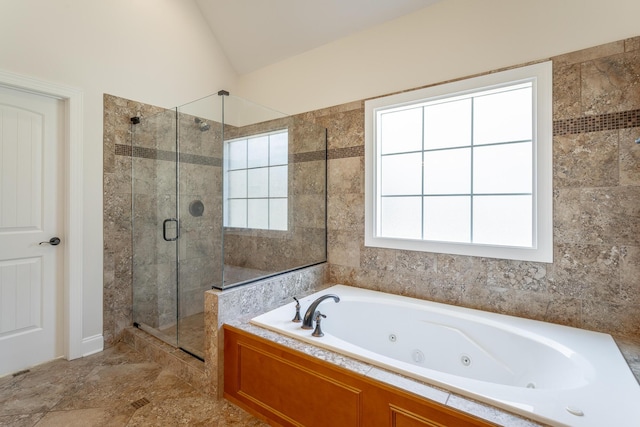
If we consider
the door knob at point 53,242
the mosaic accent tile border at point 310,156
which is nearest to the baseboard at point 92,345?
the door knob at point 53,242

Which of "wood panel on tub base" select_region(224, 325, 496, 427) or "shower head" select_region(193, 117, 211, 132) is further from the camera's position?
"shower head" select_region(193, 117, 211, 132)

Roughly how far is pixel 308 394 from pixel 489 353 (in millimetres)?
1128

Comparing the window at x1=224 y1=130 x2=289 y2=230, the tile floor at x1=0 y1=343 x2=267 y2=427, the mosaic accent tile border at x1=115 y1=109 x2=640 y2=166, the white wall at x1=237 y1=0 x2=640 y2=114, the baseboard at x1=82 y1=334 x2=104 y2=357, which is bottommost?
the tile floor at x1=0 y1=343 x2=267 y2=427

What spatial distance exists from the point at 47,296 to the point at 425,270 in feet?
9.48

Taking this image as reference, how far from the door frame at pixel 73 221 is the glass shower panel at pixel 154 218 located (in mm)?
398

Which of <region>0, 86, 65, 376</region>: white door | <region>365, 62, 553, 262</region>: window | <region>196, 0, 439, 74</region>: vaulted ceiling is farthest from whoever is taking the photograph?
<region>196, 0, 439, 74</region>: vaulted ceiling

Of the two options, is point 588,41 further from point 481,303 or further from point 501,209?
point 481,303

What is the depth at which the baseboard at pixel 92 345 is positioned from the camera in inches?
91.5

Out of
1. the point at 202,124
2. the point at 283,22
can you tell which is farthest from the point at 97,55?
the point at 283,22

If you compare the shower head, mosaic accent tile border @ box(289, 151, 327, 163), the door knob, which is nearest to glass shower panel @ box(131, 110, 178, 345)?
the shower head

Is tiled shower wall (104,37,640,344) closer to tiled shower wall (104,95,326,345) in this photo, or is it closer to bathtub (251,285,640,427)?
bathtub (251,285,640,427)

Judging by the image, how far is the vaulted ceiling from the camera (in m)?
2.43

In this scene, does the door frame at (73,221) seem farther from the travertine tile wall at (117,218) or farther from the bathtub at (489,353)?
the bathtub at (489,353)

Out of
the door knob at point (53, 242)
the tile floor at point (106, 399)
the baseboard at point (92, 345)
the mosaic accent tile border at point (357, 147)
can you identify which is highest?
the mosaic accent tile border at point (357, 147)
